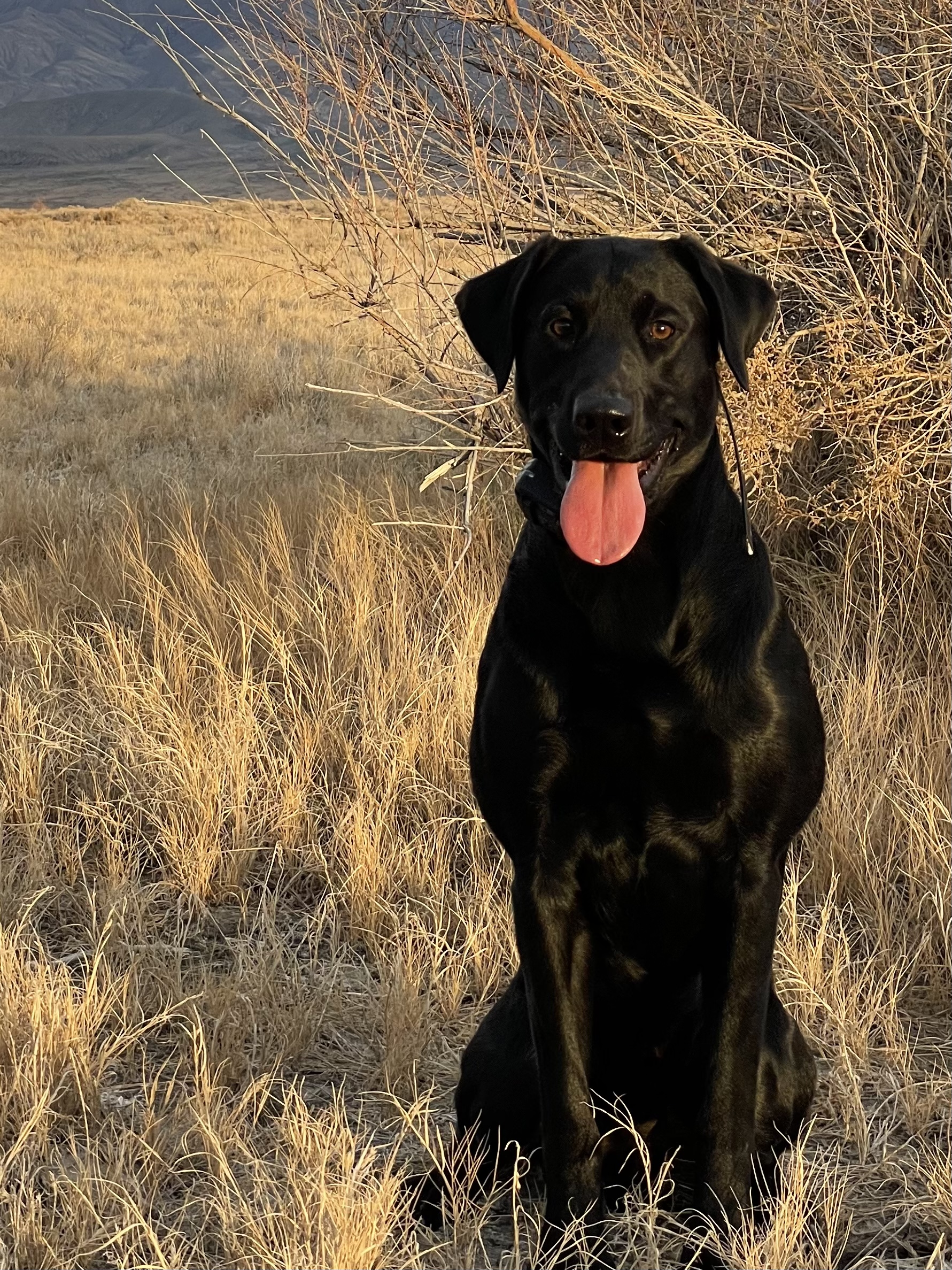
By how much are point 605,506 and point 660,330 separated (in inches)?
11.7

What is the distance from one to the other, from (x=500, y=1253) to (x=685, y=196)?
321 centimetres

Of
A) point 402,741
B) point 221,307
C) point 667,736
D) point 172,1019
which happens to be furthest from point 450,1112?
point 221,307

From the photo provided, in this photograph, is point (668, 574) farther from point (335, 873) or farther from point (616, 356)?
point (335, 873)

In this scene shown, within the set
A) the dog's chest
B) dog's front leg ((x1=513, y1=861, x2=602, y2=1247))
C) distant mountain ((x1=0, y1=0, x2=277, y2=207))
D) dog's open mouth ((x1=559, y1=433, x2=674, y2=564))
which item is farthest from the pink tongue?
distant mountain ((x1=0, y1=0, x2=277, y2=207))

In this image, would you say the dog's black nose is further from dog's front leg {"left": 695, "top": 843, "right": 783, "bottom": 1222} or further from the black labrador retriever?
dog's front leg {"left": 695, "top": 843, "right": 783, "bottom": 1222}

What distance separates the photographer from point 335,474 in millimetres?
6562

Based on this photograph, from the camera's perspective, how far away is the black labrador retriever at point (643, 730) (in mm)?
2107

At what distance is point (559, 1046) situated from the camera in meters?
2.13

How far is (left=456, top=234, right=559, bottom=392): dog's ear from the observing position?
2342 mm

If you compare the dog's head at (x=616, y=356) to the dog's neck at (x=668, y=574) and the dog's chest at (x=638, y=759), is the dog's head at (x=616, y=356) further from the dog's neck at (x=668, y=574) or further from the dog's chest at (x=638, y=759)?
the dog's chest at (x=638, y=759)

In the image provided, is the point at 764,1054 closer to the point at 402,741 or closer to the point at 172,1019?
the point at 172,1019

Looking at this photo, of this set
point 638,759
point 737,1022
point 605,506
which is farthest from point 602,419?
point 737,1022

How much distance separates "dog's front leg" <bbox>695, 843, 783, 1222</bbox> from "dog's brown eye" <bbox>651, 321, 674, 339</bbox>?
2.54ft

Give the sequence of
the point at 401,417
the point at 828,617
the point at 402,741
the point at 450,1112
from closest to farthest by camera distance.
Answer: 1. the point at 450,1112
2. the point at 402,741
3. the point at 828,617
4. the point at 401,417
